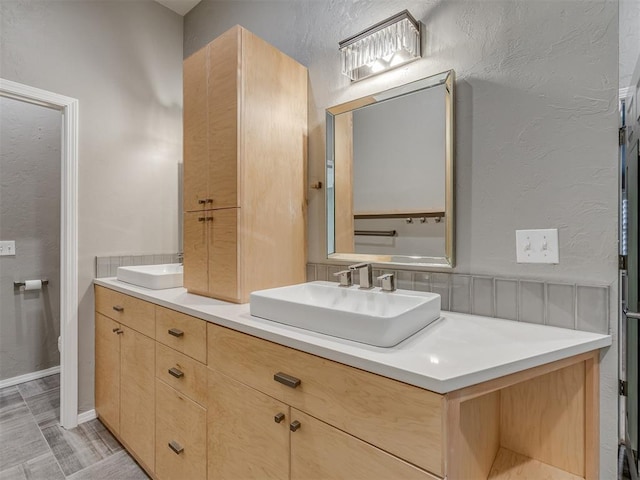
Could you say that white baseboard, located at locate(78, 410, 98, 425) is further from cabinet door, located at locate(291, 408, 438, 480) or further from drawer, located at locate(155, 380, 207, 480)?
cabinet door, located at locate(291, 408, 438, 480)

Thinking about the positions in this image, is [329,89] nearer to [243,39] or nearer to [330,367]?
[243,39]

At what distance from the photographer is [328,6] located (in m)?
1.75

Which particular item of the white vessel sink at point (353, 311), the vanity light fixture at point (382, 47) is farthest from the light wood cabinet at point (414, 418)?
the vanity light fixture at point (382, 47)

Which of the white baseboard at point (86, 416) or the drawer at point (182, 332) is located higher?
the drawer at point (182, 332)

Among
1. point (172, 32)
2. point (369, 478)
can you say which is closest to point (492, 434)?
point (369, 478)

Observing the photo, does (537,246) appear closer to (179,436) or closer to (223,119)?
(223,119)

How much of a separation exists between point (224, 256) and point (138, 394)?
0.88 m

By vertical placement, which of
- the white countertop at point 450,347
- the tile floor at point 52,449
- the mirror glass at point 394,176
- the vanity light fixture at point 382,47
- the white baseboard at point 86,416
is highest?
the vanity light fixture at point 382,47

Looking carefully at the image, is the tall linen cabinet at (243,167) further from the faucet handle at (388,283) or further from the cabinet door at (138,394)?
the faucet handle at (388,283)

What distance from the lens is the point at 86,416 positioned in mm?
2186

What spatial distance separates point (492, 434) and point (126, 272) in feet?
6.48

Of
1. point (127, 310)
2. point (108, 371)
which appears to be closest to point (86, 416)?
point (108, 371)

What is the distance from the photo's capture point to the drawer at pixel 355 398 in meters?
0.73

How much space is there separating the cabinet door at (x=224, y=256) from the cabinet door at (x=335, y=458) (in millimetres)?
686
